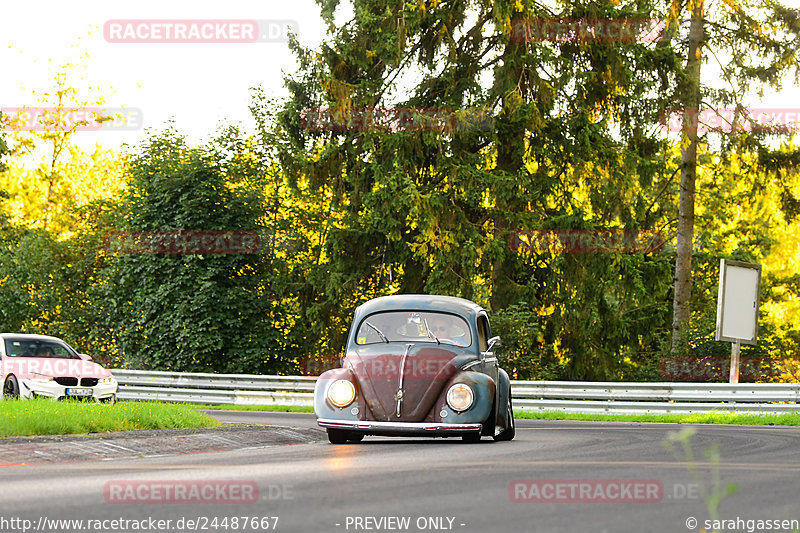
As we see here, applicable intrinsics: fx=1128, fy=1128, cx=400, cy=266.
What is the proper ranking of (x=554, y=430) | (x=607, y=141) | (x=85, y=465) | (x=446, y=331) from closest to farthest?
(x=85, y=465) < (x=446, y=331) < (x=554, y=430) < (x=607, y=141)

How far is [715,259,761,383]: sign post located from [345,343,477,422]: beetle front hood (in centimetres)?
1267

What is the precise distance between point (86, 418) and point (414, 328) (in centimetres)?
441

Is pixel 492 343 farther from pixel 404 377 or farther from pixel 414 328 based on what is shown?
pixel 404 377

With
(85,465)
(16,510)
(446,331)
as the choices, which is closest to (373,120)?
(446,331)

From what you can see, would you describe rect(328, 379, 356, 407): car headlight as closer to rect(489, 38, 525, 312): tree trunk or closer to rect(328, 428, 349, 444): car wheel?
rect(328, 428, 349, 444): car wheel

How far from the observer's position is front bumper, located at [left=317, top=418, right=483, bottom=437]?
13336 millimetres

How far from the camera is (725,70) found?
1356 inches

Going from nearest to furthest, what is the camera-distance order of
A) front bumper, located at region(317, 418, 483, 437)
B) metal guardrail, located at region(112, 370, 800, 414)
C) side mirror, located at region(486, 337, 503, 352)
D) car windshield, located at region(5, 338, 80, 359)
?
front bumper, located at region(317, 418, 483, 437)
side mirror, located at region(486, 337, 503, 352)
metal guardrail, located at region(112, 370, 800, 414)
car windshield, located at region(5, 338, 80, 359)

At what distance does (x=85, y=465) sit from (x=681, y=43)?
28.2m

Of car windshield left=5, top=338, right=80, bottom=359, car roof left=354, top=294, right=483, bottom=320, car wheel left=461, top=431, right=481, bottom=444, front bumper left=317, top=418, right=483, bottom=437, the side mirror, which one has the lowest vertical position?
car windshield left=5, top=338, right=80, bottom=359

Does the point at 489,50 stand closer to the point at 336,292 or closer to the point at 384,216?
the point at 384,216

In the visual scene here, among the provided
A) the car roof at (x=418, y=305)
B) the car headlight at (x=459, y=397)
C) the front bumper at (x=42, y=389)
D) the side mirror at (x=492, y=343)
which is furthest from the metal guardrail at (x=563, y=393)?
the car headlight at (x=459, y=397)

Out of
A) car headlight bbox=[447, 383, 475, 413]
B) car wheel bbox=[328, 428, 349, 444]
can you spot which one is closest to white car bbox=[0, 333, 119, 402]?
car wheel bbox=[328, 428, 349, 444]

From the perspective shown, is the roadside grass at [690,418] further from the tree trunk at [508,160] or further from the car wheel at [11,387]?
the car wheel at [11,387]
